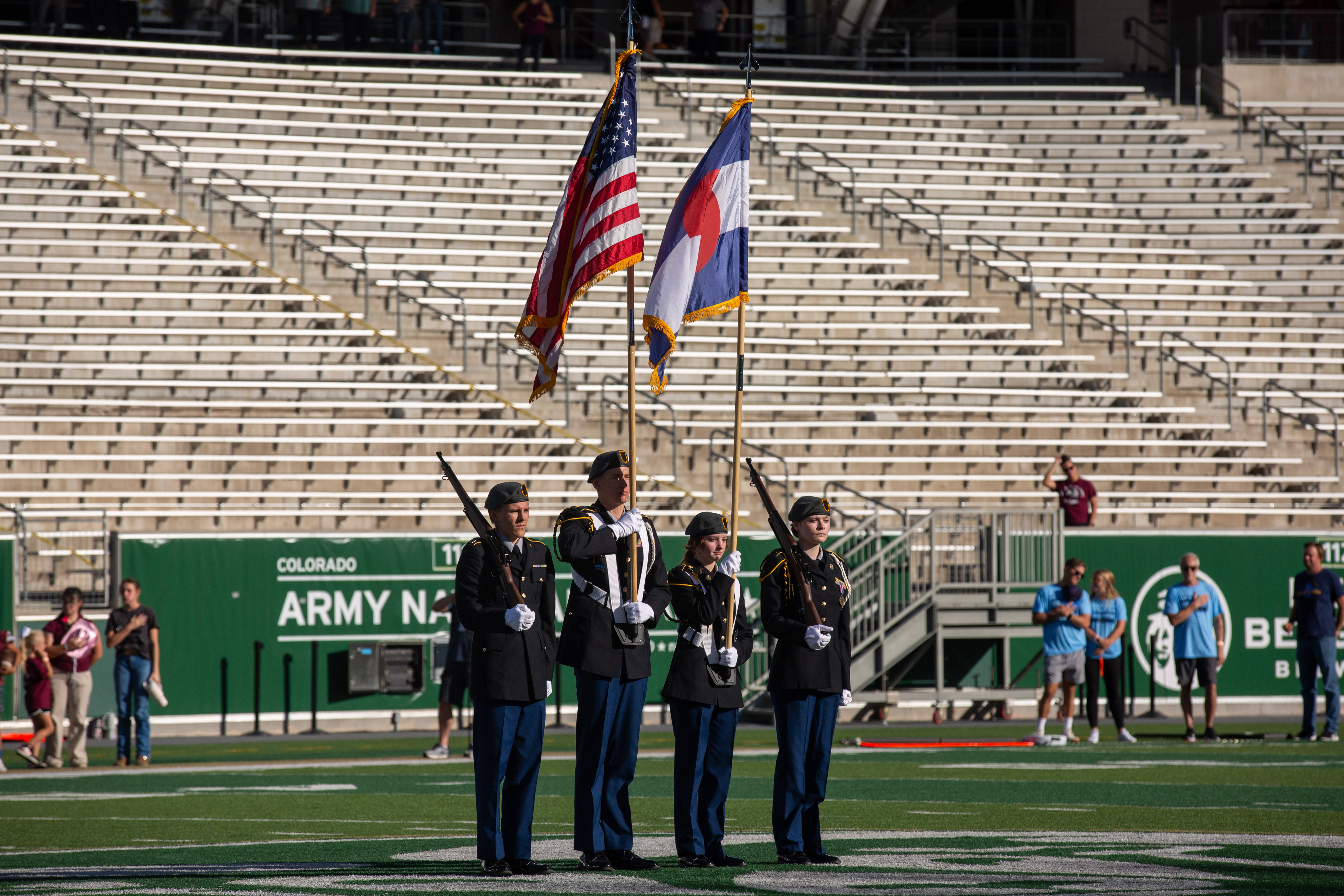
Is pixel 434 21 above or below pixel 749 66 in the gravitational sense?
above

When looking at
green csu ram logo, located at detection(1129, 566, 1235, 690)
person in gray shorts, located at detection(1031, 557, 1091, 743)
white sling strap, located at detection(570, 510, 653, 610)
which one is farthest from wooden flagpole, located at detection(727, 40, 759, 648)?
green csu ram logo, located at detection(1129, 566, 1235, 690)

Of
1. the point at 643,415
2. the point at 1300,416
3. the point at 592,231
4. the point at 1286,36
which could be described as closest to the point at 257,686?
the point at 643,415

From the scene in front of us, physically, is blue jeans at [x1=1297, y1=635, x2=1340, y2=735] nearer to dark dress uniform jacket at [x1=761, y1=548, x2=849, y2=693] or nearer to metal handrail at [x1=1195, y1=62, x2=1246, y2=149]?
dark dress uniform jacket at [x1=761, y1=548, x2=849, y2=693]

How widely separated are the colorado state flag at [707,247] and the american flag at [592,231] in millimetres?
237

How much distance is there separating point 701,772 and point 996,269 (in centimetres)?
1991

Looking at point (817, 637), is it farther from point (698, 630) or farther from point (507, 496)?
point (507, 496)

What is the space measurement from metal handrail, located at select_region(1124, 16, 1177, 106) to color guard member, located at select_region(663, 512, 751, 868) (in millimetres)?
25911

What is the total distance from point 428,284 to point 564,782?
1244 cm

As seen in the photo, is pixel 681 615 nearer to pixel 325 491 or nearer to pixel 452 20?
pixel 325 491

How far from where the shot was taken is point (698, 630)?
8797 millimetres

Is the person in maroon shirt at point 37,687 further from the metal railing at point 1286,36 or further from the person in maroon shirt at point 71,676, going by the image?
the metal railing at point 1286,36

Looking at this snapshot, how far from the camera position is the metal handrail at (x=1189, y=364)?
83.8 ft

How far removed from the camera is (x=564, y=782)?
1416cm

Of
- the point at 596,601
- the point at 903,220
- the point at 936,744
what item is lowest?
the point at 936,744
